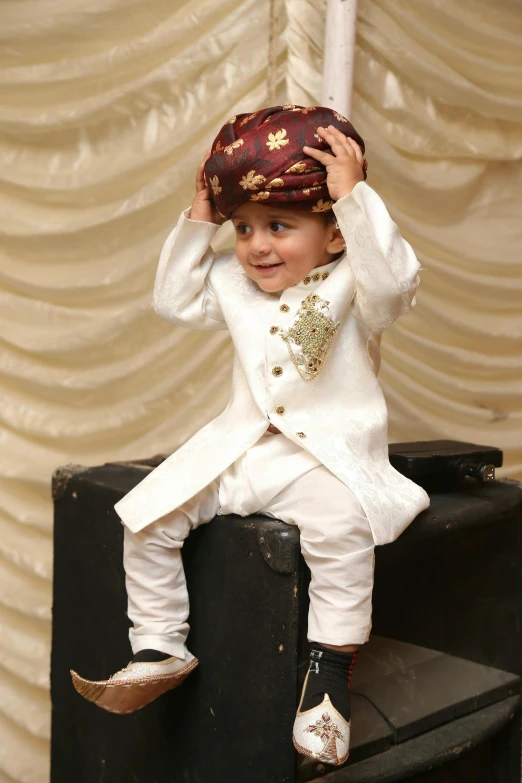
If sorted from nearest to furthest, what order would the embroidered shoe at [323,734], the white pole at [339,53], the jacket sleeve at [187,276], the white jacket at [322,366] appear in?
the embroidered shoe at [323,734], the white jacket at [322,366], the jacket sleeve at [187,276], the white pole at [339,53]

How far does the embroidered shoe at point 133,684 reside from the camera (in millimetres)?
1196

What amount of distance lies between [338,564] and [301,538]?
0.06 m

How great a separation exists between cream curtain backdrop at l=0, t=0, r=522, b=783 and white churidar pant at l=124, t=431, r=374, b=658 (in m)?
0.66

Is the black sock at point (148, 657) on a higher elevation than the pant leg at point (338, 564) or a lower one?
lower

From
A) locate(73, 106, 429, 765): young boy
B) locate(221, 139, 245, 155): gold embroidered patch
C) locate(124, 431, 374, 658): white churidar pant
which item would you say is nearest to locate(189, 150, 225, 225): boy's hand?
locate(73, 106, 429, 765): young boy

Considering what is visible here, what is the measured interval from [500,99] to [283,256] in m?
0.97

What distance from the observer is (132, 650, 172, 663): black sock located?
1244mm

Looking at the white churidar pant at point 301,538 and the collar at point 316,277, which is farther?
the collar at point 316,277

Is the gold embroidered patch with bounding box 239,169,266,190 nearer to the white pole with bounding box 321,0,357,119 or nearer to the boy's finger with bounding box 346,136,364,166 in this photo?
the boy's finger with bounding box 346,136,364,166

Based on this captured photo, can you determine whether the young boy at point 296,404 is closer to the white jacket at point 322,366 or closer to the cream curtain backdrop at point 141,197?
the white jacket at point 322,366

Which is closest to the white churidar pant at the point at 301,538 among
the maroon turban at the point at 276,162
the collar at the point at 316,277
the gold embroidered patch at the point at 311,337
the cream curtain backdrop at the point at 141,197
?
the gold embroidered patch at the point at 311,337

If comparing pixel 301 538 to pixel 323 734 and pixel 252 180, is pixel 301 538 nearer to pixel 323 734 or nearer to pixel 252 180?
pixel 323 734

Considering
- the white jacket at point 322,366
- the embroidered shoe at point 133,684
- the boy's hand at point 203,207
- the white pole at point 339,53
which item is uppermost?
the white pole at point 339,53

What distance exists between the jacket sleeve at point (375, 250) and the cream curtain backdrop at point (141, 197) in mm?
688
